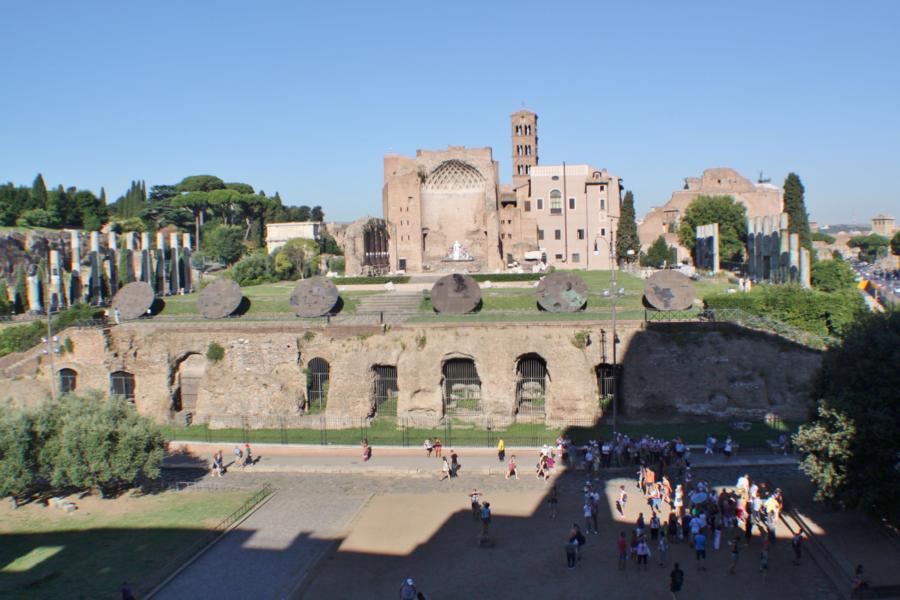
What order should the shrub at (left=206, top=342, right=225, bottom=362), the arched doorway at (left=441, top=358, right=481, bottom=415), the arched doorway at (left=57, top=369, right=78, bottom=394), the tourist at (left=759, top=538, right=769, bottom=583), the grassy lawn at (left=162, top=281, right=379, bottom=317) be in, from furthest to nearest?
the grassy lawn at (left=162, top=281, right=379, bottom=317)
the arched doorway at (left=57, top=369, right=78, bottom=394)
the shrub at (left=206, top=342, right=225, bottom=362)
the arched doorway at (left=441, top=358, right=481, bottom=415)
the tourist at (left=759, top=538, right=769, bottom=583)

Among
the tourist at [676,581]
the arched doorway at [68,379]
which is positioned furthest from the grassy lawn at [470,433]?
the tourist at [676,581]

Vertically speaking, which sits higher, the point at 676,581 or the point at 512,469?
the point at 512,469

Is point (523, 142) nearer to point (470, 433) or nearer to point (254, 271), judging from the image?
point (254, 271)

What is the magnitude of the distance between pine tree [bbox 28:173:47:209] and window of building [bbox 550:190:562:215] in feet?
194

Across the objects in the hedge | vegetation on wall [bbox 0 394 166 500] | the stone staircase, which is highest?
the stone staircase

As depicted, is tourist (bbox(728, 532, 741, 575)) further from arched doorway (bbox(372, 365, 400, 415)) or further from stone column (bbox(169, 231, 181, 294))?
stone column (bbox(169, 231, 181, 294))

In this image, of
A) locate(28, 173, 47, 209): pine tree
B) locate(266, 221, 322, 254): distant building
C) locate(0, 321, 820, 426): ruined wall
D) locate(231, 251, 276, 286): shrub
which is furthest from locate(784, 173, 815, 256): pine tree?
locate(28, 173, 47, 209): pine tree

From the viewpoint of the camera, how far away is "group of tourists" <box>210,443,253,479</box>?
27391 millimetres

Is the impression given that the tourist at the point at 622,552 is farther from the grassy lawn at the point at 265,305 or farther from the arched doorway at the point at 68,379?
the arched doorway at the point at 68,379

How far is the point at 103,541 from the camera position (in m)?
21.5

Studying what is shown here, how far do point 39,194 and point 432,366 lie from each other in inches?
2796

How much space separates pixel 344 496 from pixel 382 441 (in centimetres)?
572

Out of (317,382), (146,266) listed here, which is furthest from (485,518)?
(146,266)

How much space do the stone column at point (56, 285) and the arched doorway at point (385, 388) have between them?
1068 inches
